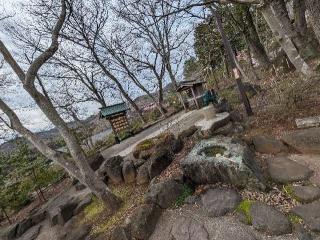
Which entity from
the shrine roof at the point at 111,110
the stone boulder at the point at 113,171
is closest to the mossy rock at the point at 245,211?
the stone boulder at the point at 113,171

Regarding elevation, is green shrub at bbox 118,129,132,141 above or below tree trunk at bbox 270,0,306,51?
below

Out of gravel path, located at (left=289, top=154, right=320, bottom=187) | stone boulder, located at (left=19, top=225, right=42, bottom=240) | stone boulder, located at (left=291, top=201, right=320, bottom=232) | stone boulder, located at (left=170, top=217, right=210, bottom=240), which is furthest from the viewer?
stone boulder, located at (left=19, top=225, right=42, bottom=240)

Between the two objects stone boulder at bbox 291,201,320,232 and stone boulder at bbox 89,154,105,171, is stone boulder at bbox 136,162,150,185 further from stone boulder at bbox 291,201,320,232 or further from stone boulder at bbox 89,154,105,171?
stone boulder at bbox 89,154,105,171

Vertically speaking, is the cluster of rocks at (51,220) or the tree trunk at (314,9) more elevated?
the tree trunk at (314,9)

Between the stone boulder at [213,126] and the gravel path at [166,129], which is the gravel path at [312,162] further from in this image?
the gravel path at [166,129]

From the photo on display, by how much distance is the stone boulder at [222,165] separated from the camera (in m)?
6.00

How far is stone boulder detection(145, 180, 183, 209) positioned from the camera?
6602 millimetres

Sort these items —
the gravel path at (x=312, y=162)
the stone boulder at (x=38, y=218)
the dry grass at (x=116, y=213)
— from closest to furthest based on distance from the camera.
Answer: the gravel path at (x=312, y=162), the dry grass at (x=116, y=213), the stone boulder at (x=38, y=218)

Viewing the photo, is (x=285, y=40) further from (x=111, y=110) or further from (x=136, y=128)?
(x=136, y=128)

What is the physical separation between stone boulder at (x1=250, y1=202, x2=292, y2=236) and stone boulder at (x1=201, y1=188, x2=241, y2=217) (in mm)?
466

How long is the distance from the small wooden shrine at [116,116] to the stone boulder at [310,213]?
14233mm

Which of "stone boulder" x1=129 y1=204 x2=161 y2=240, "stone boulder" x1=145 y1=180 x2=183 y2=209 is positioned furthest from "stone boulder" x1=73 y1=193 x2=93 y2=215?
"stone boulder" x1=129 y1=204 x2=161 y2=240

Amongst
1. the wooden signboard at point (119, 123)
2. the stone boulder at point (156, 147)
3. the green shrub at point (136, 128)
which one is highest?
the wooden signboard at point (119, 123)

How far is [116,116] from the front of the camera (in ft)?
62.3
